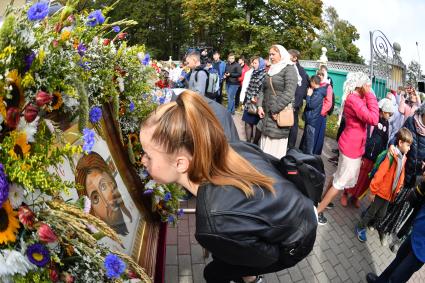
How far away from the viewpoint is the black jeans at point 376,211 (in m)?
4.17

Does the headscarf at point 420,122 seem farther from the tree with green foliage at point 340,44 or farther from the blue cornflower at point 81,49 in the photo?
the tree with green foliage at point 340,44

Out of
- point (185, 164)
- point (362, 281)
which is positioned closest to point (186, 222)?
point (362, 281)

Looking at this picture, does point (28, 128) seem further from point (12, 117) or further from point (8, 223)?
point (8, 223)

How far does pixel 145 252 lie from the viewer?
2105 mm

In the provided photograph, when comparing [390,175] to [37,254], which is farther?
[390,175]

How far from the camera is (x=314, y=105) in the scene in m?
5.91

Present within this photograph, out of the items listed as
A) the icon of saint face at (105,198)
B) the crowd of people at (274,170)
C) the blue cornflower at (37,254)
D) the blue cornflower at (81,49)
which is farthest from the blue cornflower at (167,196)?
the blue cornflower at (37,254)

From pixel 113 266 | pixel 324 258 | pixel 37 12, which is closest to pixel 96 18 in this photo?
pixel 37 12

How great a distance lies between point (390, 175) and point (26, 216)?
3.99 metres

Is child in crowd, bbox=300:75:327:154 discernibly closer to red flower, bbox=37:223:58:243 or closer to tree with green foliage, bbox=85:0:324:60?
red flower, bbox=37:223:58:243

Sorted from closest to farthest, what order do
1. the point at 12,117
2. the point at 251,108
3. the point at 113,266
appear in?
the point at 12,117
the point at 113,266
the point at 251,108

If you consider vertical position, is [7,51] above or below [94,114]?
above

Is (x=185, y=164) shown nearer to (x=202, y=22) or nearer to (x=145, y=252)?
(x=145, y=252)

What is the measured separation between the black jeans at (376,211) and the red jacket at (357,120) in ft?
1.99
